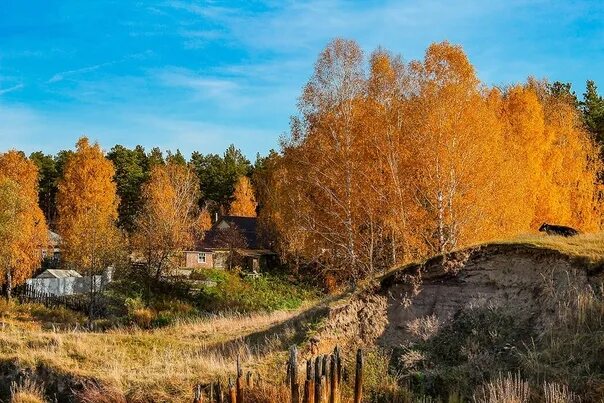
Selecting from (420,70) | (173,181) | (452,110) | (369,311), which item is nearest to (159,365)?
(369,311)

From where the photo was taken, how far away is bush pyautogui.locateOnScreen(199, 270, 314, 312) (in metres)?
32.7

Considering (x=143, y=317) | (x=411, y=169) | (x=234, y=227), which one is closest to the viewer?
(x=411, y=169)

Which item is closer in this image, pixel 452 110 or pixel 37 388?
pixel 37 388

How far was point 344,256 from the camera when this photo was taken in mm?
23875

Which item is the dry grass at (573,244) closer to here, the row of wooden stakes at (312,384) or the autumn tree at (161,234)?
the row of wooden stakes at (312,384)

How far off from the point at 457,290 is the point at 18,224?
97.8ft

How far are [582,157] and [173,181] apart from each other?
28570 mm

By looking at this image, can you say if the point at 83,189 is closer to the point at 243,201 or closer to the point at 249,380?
the point at 243,201

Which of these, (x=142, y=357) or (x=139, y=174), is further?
(x=139, y=174)

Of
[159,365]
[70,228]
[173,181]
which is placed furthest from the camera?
[173,181]

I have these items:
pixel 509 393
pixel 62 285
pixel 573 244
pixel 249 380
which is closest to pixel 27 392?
pixel 249 380

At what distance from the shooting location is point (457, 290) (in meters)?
13.0

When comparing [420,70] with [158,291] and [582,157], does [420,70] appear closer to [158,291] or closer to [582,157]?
[582,157]

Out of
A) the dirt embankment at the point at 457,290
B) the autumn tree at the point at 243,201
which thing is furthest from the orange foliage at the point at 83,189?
the dirt embankment at the point at 457,290
